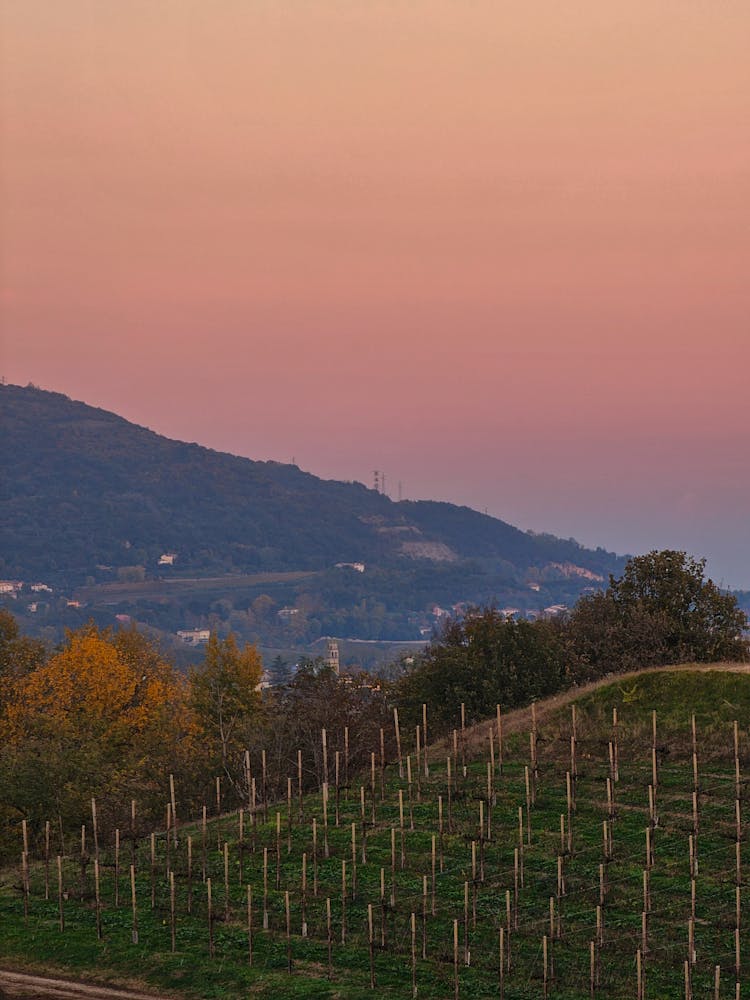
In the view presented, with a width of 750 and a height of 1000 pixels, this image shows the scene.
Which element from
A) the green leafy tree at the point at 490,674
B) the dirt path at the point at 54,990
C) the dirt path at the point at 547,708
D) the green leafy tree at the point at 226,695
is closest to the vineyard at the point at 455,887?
the dirt path at the point at 54,990

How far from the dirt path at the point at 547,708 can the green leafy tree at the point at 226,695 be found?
21067 mm

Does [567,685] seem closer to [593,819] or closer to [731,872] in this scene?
[593,819]

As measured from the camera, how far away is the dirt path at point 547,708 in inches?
2110

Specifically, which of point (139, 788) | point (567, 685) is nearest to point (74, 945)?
point (139, 788)

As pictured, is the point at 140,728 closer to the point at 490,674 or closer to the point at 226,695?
the point at 226,695

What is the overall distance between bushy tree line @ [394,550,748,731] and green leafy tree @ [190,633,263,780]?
36.4 ft

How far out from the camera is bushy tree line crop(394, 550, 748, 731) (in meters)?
67.7

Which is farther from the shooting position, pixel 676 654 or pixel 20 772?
pixel 676 654

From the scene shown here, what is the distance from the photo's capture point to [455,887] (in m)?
37.2

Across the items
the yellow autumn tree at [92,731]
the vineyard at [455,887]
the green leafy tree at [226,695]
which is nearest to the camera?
the vineyard at [455,887]

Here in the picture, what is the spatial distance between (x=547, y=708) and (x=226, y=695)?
29418 millimetres

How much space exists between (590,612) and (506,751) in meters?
25.0

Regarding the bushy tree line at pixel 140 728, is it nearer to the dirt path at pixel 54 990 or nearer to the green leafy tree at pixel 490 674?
the green leafy tree at pixel 490 674

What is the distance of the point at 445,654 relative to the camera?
72.1m
